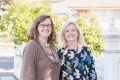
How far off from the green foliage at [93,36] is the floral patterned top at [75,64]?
4685 millimetres

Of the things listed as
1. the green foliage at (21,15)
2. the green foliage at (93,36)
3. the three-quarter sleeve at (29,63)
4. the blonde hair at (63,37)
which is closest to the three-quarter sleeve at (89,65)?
the blonde hair at (63,37)

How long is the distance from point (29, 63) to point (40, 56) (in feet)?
0.48

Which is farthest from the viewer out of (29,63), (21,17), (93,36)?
(21,17)

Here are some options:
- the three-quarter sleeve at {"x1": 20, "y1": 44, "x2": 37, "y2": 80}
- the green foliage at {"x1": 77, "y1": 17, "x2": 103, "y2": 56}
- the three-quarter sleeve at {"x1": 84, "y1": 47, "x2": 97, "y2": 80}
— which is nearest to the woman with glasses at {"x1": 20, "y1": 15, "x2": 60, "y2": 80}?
the three-quarter sleeve at {"x1": 20, "y1": 44, "x2": 37, "y2": 80}

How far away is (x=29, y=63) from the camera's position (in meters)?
4.16

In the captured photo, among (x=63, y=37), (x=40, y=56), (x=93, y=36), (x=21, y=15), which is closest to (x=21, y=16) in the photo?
(x=21, y=15)

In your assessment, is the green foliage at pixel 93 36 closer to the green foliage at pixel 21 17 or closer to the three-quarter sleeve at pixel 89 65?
the green foliage at pixel 21 17

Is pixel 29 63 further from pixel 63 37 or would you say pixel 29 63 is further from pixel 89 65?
pixel 89 65

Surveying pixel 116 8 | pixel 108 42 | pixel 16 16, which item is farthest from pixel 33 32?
pixel 116 8

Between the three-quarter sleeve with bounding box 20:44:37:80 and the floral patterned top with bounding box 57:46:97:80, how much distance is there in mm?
390

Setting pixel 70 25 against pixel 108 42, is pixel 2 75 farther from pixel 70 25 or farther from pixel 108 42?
pixel 70 25

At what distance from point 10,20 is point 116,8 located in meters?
15.2

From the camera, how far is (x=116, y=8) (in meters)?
27.1

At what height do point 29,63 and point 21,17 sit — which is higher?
point 21,17
